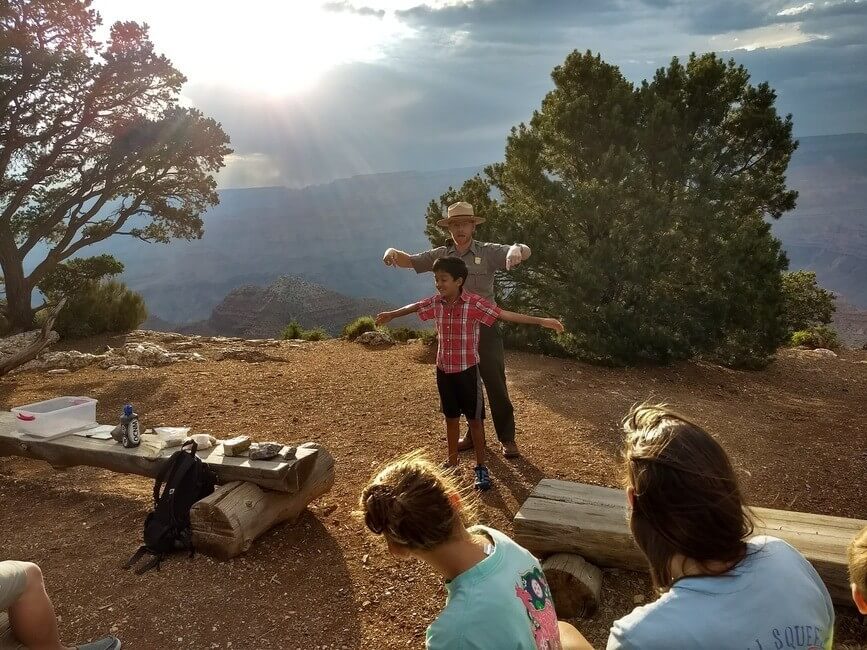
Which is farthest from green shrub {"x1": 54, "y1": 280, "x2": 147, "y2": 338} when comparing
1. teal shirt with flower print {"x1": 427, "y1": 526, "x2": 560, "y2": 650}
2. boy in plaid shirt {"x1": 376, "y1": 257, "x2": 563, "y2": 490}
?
teal shirt with flower print {"x1": 427, "y1": 526, "x2": 560, "y2": 650}

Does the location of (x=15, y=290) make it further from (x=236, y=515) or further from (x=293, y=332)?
(x=236, y=515)

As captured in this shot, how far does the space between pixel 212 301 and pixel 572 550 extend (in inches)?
5096

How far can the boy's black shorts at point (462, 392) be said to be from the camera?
4.06m

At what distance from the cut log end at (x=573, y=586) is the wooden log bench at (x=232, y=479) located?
1.64m

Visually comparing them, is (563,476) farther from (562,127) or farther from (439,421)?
(562,127)

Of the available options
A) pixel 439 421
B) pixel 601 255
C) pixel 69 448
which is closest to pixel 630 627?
pixel 69 448

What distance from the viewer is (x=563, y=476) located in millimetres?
4629

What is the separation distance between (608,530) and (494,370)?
6.10ft

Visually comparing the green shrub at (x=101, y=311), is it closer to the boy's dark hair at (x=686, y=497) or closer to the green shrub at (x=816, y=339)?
the boy's dark hair at (x=686, y=497)

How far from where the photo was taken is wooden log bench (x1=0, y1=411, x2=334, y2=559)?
11.3 ft

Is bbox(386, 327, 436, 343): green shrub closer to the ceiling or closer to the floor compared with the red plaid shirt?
closer to the floor

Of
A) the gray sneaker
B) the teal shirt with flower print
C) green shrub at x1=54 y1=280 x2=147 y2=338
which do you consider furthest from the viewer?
green shrub at x1=54 y1=280 x2=147 y2=338

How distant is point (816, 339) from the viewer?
14.8 metres

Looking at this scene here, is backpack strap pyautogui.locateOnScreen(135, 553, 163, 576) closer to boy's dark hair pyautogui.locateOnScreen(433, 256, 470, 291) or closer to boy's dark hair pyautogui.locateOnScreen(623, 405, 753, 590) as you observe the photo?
boy's dark hair pyautogui.locateOnScreen(433, 256, 470, 291)
